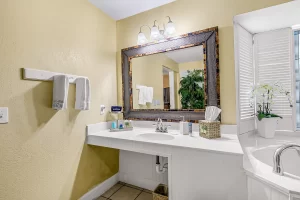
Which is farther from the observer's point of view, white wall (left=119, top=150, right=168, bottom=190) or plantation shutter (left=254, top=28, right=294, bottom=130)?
white wall (left=119, top=150, right=168, bottom=190)

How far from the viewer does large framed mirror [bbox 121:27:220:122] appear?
166 centimetres

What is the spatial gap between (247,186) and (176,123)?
3.01ft

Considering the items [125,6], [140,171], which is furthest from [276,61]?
[140,171]

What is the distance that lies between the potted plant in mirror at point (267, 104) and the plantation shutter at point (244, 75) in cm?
8

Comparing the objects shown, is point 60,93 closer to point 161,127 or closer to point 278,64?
point 161,127

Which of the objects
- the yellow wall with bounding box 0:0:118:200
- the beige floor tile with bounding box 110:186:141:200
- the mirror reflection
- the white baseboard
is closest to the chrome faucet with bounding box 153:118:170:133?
the mirror reflection

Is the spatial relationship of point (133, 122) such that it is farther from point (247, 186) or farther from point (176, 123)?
point (247, 186)

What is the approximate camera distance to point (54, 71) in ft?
4.84

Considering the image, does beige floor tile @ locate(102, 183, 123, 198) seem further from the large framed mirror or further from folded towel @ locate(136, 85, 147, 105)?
folded towel @ locate(136, 85, 147, 105)

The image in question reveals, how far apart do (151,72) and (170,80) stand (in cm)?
31

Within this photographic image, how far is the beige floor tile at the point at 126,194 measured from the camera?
184cm

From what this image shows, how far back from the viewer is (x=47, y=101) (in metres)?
1.41

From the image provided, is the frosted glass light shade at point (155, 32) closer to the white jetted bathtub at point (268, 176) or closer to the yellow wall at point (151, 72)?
the yellow wall at point (151, 72)

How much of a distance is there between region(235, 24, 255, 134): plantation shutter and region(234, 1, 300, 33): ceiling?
0.26ft
